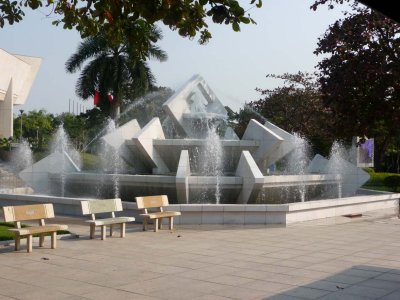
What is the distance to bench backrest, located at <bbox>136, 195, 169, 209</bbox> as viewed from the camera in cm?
1147

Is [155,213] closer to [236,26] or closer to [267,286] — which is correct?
[267,286]

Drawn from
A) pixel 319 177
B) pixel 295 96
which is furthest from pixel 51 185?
pixel 295 96

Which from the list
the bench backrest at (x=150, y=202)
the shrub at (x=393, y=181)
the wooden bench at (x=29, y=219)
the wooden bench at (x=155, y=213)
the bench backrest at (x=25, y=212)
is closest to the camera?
the wooden bench at (x=29, y=219)

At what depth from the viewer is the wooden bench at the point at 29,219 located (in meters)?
8.73

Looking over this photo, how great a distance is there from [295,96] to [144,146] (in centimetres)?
1987

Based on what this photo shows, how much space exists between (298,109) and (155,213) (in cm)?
2369

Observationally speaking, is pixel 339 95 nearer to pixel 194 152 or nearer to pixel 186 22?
pixel 194 152

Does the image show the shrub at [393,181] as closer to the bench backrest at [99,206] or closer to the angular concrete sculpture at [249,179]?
the angular concrete sculpture at [249,179]

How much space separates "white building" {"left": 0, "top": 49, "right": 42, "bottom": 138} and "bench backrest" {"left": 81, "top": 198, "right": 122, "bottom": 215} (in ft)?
149

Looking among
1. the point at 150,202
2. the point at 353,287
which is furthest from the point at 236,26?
the point at 150,202

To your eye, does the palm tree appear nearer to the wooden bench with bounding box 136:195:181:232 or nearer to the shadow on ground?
the wooden bench with bounding box 136:195:181:232

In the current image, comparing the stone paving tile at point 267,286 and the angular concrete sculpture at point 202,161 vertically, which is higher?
the angular concrete sculpture at point 202,161

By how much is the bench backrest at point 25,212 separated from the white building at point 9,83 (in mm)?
46522

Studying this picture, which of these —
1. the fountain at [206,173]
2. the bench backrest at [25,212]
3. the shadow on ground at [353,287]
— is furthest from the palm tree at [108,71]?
the shadow on ground at [353,287]
